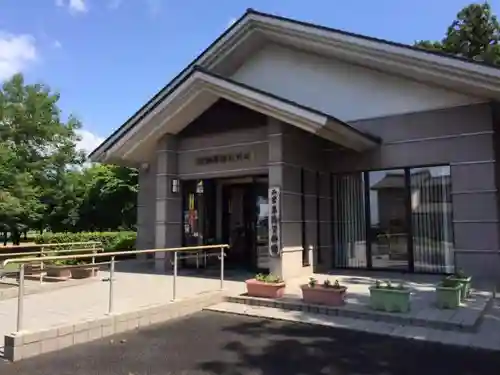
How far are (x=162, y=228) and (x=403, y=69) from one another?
23.0 feet

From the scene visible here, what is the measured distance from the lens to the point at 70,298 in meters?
7.55

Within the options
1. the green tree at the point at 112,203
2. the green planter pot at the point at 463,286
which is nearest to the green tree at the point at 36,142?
the green tree at the point at 112,203

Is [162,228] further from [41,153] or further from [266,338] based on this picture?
[41,153]

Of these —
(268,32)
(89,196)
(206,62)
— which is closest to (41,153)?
(89,196)

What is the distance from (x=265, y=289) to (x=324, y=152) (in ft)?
15.8

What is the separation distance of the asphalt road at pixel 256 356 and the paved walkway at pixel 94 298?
2.66ft

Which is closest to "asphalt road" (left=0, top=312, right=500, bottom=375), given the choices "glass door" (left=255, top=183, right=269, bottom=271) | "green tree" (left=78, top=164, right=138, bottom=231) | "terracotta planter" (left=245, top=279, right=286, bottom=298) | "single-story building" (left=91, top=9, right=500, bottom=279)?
"terracotta planter" (left=245, top=279, right=286, bottom=298)

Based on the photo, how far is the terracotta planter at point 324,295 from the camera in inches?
269

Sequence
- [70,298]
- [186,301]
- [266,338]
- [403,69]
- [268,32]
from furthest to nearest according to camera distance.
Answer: [268,32] → [403,69] → [70,298] → [186,301] → [266,338]

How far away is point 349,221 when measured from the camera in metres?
11.0

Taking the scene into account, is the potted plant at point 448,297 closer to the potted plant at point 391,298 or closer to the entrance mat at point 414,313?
the entrance mat at point 414,313

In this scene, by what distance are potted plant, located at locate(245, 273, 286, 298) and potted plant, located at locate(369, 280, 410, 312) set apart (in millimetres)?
1646

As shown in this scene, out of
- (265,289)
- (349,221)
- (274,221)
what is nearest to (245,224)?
(274,221)

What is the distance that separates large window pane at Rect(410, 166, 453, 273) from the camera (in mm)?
9703
